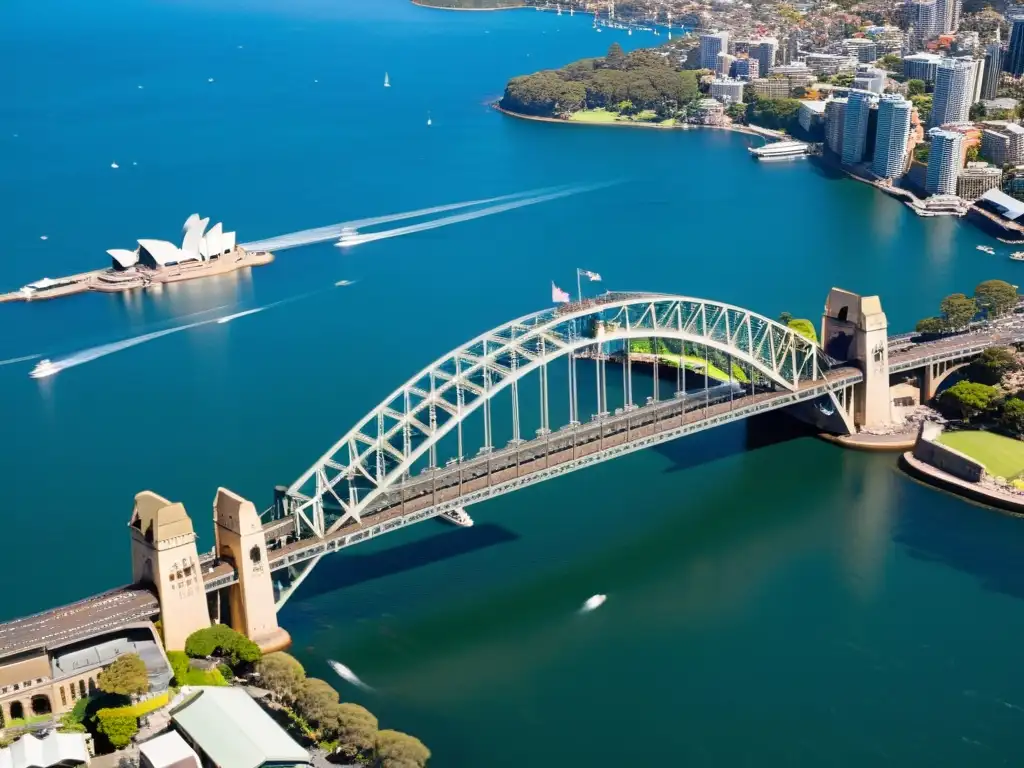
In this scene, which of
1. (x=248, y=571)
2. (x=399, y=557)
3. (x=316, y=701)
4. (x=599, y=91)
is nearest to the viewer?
(x=316, y=701)

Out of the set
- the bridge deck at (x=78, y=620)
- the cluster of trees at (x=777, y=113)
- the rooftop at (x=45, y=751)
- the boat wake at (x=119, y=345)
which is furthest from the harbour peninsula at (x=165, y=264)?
the cluster of trees at (x=777, y=113)

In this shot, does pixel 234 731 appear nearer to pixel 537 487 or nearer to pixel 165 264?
pixel 537 487

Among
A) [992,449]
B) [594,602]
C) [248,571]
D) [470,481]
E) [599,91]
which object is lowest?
[594,602]

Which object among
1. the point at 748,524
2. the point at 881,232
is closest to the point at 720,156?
the point at 881,232

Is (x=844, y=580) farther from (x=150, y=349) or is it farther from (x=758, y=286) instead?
(x=150, y=349)

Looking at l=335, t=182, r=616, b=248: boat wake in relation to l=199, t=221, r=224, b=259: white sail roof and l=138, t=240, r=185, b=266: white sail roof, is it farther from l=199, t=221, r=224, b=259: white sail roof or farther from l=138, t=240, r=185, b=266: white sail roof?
l=138, t=240, r=185, b=266: white sail roof

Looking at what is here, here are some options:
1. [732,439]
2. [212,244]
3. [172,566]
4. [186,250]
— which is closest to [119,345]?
[186,250]

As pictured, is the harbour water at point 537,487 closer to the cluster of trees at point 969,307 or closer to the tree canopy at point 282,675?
the tree canopy at point 282,675
